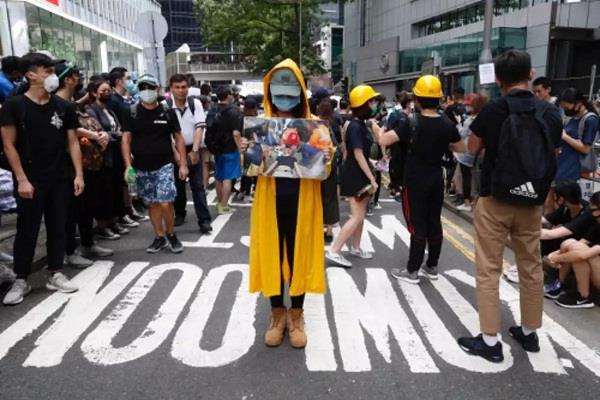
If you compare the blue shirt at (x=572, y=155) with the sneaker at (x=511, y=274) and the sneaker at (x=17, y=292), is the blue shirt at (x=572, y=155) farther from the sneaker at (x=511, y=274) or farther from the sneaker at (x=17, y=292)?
the sneaker at (x=17, y=292)

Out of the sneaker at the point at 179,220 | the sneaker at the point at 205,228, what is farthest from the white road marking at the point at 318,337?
the sneaker at the point at 179,220

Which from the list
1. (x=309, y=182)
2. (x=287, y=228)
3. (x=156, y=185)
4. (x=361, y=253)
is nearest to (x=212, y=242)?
(x=156, y=185)

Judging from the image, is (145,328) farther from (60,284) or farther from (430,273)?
(430,273)

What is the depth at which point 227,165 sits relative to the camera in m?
7.79

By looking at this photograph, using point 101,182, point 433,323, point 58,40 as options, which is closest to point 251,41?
point 58,40

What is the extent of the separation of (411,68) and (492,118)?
2946cm

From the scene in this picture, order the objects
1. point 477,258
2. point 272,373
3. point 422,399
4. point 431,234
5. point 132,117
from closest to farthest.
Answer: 1. point 422,399
2. point 272,373
3. point 477,258
4. point 431,234
5. point 132,117

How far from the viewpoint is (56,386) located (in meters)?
3.04

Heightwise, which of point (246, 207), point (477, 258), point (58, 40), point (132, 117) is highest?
point (58, 40)

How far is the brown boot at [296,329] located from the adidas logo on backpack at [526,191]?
162 centimetres

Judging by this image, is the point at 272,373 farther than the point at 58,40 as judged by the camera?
No

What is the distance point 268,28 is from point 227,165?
27.0 meters

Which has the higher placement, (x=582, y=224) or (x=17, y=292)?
(x=582, y=224)

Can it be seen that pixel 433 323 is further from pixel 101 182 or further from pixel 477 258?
pixel 101 182
